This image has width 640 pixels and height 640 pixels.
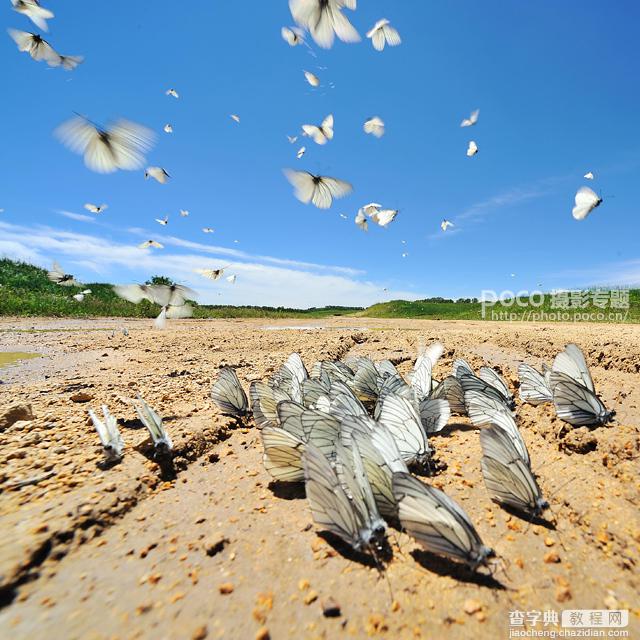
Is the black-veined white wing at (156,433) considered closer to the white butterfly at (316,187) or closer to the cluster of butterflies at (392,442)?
the cluster of butterflies at (392,442)

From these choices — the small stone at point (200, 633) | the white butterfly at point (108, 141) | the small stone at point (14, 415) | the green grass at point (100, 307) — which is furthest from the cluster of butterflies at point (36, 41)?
the green grass at point (100, 307)

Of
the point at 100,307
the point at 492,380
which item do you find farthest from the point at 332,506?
the point at 100,307

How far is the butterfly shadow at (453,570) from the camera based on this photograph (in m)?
1.61

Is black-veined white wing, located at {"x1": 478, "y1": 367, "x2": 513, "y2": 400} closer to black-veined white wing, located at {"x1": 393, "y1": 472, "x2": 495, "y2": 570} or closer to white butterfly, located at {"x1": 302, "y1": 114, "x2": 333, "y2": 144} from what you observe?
black-veined white wing, located at {"x1": 393, "y1": 472, "x2": 495, "y2": 570}

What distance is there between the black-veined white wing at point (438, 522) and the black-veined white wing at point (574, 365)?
2.98 m

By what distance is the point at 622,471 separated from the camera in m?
2.51

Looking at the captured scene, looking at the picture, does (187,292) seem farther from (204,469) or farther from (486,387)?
(486,387)

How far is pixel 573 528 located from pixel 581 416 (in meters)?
1.74

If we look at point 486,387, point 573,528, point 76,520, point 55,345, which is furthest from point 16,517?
point 55,345

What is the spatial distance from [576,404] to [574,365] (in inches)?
26.3

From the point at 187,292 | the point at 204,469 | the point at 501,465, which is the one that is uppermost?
the point at 187,292

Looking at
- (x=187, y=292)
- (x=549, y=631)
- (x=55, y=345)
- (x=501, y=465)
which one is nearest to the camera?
(x=549, y=631)

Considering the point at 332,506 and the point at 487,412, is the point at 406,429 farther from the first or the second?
the point at 332,506

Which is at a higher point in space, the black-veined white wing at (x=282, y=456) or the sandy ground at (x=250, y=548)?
the black-veined white wing at (x=282, y=456)
